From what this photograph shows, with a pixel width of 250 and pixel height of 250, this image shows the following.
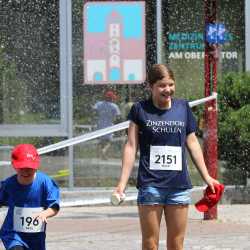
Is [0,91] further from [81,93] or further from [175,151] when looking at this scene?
[175,151]

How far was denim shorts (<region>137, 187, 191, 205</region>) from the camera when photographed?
7.01 meters

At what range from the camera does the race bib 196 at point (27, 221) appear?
656 cm

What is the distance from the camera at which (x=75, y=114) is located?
47.6 ft

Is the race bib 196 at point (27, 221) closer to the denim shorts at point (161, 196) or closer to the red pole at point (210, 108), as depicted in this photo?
the denim shorts at point (161, 196)

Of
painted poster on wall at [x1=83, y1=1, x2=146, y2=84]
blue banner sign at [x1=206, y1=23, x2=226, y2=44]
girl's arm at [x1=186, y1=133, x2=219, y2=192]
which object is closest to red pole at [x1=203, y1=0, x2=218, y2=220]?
blue banner sign at [x1=206, y1=23, x2=226, y2=44]

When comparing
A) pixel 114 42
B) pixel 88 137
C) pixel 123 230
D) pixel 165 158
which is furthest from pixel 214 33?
pixel 165 158

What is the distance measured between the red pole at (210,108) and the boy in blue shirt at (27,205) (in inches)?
198

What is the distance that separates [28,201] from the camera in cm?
665

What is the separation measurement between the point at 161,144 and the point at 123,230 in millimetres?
3877

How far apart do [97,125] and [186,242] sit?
4.96 m

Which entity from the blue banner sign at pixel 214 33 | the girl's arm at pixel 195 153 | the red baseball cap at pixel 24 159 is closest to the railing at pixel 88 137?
the blue banner sign at pixel 214 33

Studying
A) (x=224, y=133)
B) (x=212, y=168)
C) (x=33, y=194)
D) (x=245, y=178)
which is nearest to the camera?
(x=33, y=194)

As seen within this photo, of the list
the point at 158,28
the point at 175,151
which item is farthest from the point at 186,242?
the point at 158,28

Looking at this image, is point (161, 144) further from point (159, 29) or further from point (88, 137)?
point (159, 29)
